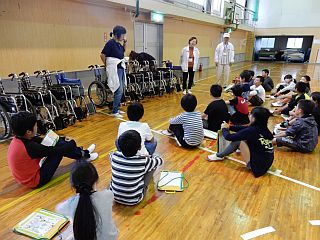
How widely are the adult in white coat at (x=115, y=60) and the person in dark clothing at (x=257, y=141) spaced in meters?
2.40

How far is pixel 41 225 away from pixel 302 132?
301cm

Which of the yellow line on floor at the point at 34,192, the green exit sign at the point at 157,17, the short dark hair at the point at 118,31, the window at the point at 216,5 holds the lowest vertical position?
the yellow line on floor at the point at 34,192

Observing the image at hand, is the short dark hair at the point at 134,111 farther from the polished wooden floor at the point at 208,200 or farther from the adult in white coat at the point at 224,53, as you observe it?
the adult in white coat at the point at 224,53

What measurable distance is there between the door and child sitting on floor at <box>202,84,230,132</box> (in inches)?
187

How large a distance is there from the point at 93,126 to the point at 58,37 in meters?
2.57

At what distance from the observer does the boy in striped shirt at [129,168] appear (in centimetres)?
181

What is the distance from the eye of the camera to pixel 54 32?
5168 millimetres

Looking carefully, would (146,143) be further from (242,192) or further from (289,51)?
(289,51)

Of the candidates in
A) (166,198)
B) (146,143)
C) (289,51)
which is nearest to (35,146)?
(146,143)

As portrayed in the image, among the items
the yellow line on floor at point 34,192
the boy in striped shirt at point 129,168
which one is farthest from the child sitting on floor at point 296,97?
the yellow line on floor at point 34,192

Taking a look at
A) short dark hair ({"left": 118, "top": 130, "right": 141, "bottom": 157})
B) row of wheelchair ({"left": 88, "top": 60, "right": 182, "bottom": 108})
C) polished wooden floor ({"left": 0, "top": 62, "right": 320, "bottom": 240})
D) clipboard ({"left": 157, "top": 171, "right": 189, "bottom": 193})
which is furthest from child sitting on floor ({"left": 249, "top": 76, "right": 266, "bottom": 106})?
short dark hair ({"left": 118, "top": 130, "right": 141, "bottom": 157})

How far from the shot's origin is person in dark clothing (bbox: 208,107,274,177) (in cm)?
239

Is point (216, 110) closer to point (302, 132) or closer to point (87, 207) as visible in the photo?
point (302, 132)

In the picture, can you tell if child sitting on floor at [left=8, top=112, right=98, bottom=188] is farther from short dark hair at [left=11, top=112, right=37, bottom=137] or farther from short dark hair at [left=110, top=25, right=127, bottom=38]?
short dark hair at [left=110, top=25, right=127, bottom=38]
